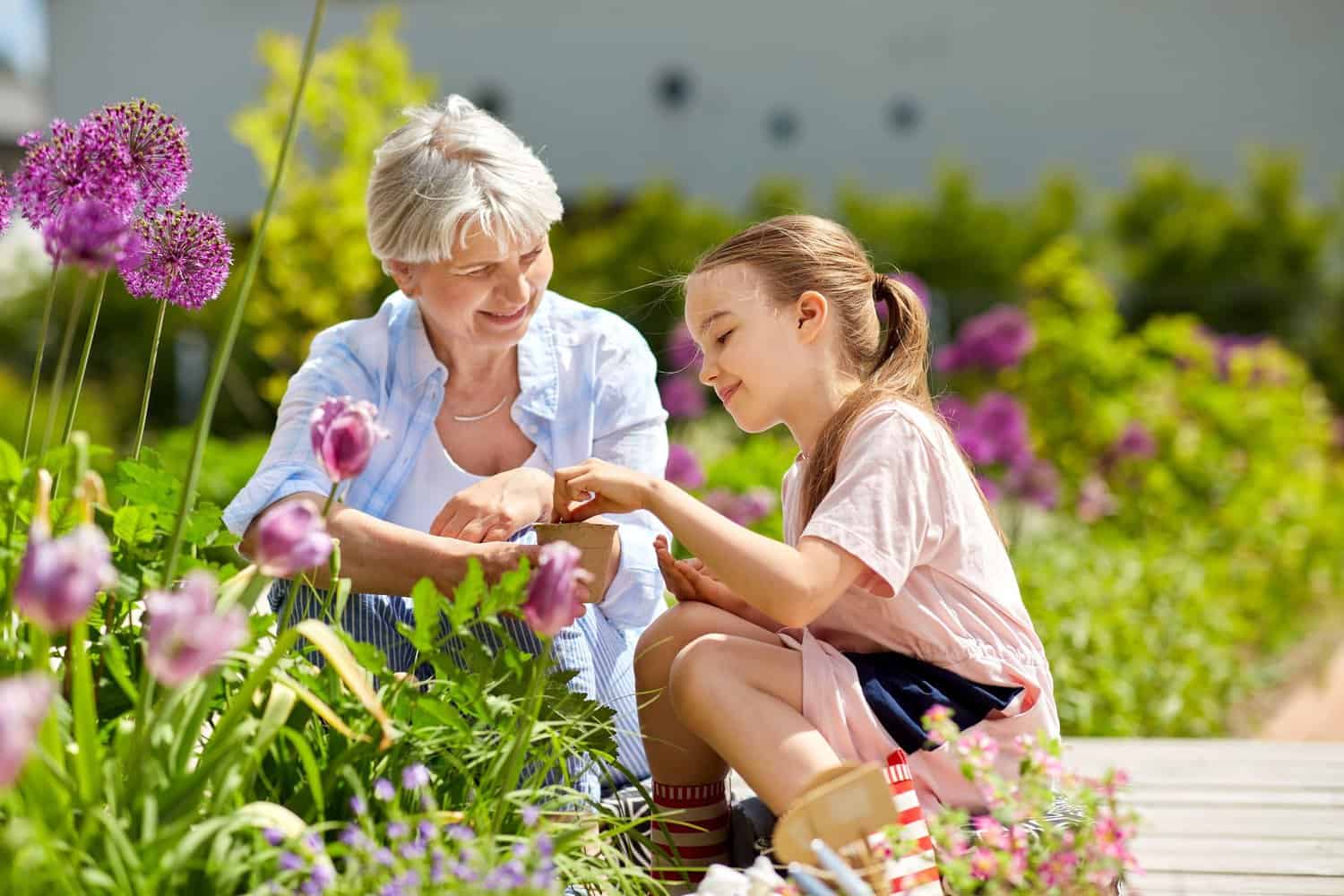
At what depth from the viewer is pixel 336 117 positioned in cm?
788

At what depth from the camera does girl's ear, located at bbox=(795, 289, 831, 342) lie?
2.11 meters

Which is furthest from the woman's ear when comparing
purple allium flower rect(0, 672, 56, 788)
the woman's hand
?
purple allium flower rect(0, 672, 56, 788)

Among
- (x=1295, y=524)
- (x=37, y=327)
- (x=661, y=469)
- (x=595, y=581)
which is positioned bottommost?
(x=595, y=581)

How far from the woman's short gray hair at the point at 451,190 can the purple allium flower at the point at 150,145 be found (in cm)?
62

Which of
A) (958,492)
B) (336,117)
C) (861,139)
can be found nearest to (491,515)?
(958,492)

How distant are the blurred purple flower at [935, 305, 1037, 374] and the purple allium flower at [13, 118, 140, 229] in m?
4.48

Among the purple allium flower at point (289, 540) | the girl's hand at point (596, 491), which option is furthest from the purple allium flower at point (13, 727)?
the girl's hand at point (596, 491)

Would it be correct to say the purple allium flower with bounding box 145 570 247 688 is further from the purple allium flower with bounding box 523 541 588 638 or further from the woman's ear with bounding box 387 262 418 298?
the woman's ear with bounding box 387 262 418 298

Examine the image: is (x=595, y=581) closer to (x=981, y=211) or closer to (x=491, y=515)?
(x=491, y=515)

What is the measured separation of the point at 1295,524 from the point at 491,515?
5054mm

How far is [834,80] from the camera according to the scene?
16.2 metres

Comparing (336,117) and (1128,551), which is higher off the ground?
(336,117)

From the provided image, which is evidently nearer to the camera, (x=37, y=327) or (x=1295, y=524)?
(x=1295, y=524)

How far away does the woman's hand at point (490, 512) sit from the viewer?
7.34ft
